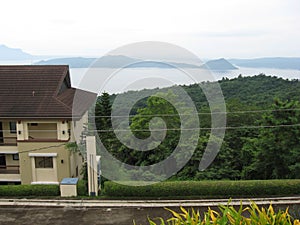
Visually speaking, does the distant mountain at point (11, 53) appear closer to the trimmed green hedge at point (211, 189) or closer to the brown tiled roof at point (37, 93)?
the brown tiled roof at point (37, 93)

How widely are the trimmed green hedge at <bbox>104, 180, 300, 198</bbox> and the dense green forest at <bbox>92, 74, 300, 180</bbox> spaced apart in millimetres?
1129

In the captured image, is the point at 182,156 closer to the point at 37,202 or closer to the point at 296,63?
the point at 37,202

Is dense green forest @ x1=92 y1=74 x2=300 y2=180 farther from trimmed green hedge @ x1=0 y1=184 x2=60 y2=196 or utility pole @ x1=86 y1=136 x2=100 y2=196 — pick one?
trimmed green hedge @ x1=0 y1=184 x2=60 y2=196

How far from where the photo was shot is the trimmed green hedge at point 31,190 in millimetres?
8672

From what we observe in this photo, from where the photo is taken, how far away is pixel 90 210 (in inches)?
309

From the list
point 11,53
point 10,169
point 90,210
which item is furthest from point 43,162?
point 11,53

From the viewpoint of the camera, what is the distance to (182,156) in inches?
390

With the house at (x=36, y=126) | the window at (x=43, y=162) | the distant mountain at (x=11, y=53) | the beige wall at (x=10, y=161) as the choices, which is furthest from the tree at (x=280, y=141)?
the distant mountain at (x=11, y=53)

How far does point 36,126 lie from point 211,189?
229 inches

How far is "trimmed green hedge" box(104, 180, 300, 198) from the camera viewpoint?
27.3 ft

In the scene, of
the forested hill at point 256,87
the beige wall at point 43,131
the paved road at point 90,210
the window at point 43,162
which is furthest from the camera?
the forested hill at point 256,87

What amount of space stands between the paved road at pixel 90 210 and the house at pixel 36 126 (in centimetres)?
209

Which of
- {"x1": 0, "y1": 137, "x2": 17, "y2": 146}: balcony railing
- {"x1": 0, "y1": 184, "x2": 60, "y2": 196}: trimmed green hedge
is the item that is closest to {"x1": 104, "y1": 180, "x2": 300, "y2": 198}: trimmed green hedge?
{"x1": 0, "y1": 184, "x2": 60, "y2": 196}: trimmed green hedge

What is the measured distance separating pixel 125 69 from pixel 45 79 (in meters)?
3.89
